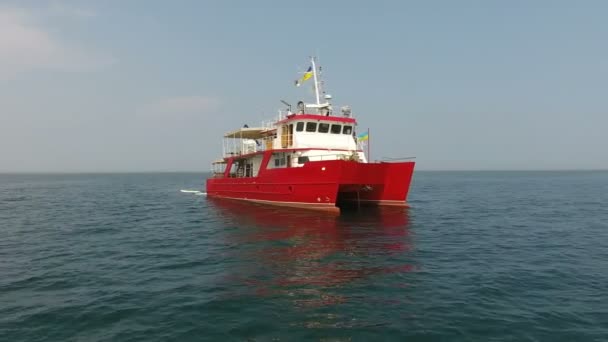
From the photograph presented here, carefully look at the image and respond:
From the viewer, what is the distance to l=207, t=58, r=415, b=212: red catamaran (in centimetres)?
1917

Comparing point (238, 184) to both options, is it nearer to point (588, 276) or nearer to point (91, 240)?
point (91, 240)

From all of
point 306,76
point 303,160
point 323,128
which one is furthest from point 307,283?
point 306,76

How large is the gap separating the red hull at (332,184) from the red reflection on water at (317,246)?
0.98 m

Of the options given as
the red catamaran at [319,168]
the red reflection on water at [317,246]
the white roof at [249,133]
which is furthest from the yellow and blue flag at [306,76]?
the red reflection on water at [317,246]

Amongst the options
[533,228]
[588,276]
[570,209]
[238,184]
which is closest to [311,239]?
[588,276]

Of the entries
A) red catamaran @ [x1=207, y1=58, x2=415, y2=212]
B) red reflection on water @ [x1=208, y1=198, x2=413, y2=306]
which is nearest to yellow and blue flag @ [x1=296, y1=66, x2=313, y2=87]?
red catamaran @ [x1=207, y1=58, x2=415, y2=212]

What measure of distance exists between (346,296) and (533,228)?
12847mm

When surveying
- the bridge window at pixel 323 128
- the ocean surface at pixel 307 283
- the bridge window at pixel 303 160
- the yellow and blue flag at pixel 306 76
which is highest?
the yellow and blue flag at pixel 306 76

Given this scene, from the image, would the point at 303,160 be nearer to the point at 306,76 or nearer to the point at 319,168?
the point at 319,168

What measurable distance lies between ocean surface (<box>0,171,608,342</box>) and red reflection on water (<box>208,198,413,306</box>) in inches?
2.8

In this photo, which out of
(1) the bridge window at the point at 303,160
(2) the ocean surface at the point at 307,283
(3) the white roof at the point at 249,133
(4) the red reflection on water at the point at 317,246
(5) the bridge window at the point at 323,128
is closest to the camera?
(2) the ocean surface at the point at 307,283

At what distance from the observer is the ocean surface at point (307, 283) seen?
5984mm

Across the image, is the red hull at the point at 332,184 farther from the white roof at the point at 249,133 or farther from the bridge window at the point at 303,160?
the white roof at the point at 249,133

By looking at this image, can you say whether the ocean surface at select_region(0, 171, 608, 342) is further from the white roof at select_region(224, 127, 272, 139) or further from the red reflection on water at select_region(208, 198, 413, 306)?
the white roof at select_region(224, 127, 272, 139)
